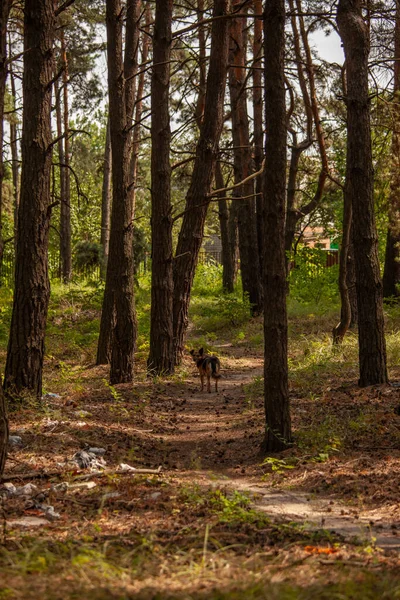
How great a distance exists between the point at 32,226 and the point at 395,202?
1254 cm

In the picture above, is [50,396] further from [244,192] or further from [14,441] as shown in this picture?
[244,192]

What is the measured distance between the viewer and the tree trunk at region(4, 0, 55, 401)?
1041 cm

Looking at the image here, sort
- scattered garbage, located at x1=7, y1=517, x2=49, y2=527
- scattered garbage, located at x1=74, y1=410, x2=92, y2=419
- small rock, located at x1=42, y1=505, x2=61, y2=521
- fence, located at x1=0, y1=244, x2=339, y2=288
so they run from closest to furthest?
scattered garbage, located at x1=7, y1=517, x2=49, y2=527 → small rock, located at x1=42, y1=505, x2=61, y2=521 → scattered garbage, located at x1=74, y1=410, x2=92, y2=419 → fence, located at x1=0, y1=244, x2=339, y2=288

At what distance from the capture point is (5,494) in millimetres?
6777

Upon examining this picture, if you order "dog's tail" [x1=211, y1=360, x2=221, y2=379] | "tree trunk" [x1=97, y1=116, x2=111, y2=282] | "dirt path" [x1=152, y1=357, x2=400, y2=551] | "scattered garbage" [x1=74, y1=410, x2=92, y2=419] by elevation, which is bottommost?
"dirt path" [x1=152, y1=357, x2=400, y2=551]

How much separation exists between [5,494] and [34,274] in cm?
422

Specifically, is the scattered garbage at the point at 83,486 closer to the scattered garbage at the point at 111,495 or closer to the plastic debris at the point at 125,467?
the scattered garbage at the point at 111,495

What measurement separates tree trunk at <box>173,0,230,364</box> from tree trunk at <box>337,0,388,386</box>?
3728 millimetres

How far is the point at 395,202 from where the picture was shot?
20359 millimetres

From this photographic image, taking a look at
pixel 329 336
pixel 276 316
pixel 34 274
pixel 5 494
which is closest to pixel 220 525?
pixel 5 494

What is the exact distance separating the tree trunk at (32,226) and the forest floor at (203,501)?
0.77 metres

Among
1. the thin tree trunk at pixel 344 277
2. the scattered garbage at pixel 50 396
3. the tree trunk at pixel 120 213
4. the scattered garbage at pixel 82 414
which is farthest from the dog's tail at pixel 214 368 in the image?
the thin tree trunk at pixel 344 277

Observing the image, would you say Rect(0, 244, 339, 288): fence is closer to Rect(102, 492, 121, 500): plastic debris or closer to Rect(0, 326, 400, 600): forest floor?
Rect(0, 326, 400, 600): forest floor

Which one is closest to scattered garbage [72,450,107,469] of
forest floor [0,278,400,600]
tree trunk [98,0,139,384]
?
forest floor [0,278,400,600]
